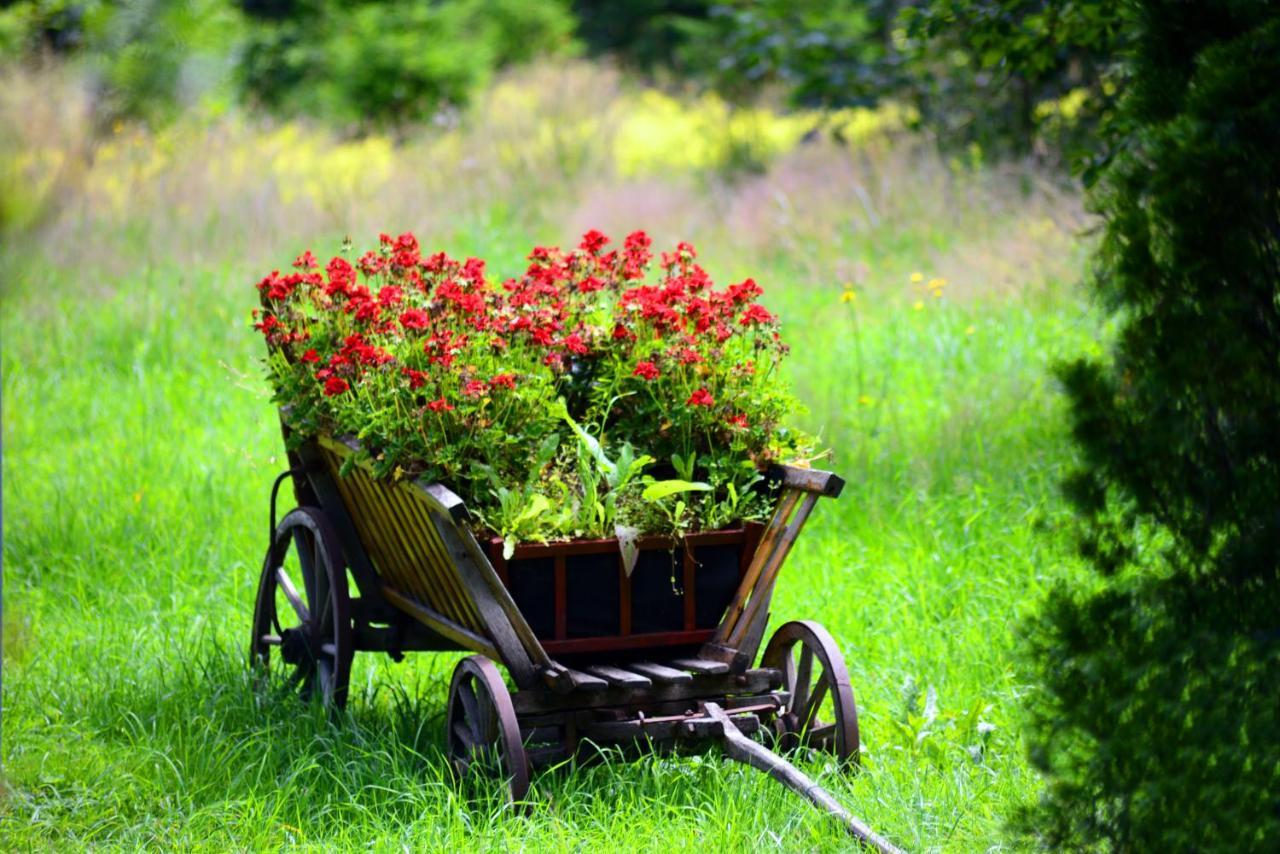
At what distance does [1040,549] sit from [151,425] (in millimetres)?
4906

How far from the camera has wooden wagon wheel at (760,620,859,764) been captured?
12.8 ft

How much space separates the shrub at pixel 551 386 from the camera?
3963 mm

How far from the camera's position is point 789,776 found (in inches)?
141

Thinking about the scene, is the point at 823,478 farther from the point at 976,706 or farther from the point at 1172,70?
the point at 1172,70

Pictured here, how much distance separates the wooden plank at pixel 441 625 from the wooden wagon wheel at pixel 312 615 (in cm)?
18

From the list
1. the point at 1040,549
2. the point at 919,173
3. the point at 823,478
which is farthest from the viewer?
the point at 919,173

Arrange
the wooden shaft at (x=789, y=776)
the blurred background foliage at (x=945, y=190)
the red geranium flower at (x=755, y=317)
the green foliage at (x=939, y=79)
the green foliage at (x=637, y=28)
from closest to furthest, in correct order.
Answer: the blurred background foliage at (x=945, y=190) → the wooden shaft at (x=789, y=776) → the red geranium flower at (x=755, y=317) → the green foliage at (x=939, y=79) → the green foliage at (x=637, y=28)

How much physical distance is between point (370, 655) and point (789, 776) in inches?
93.6

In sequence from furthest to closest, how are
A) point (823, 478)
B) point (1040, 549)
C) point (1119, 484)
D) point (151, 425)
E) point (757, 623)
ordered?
point (151, 425), point (1040, 549), point (757, 623), point (823, 478), point (1119, 484)

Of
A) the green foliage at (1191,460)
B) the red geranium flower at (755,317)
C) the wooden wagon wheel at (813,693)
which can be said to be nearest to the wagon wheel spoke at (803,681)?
the wooden wagon wheel at (813,693)

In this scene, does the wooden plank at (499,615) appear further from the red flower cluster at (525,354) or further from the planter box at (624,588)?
the red flower cluster at (525,354)

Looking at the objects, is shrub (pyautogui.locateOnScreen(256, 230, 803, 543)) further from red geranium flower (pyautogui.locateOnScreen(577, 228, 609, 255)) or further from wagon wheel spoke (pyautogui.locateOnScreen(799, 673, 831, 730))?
wagon wheel spoke (pyautogui.locateOnScreen(799, 673, 831, 730))

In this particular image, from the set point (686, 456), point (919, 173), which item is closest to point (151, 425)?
point (686, 456)

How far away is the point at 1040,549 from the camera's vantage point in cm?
567
